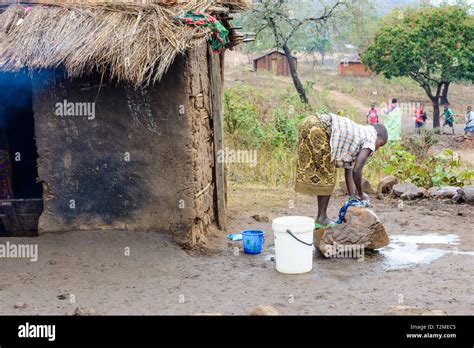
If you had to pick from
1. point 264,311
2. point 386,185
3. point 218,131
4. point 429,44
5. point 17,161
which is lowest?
point 264,311

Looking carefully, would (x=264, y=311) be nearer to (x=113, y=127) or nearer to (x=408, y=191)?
(x=113, y=127)

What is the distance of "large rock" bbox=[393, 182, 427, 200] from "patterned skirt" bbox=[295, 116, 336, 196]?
2.97 m

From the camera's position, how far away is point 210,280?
5.95 m

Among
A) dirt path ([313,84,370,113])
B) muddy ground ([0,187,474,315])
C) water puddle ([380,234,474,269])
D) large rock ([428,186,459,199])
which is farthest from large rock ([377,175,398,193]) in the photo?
dirt path ([313,84,370,113])

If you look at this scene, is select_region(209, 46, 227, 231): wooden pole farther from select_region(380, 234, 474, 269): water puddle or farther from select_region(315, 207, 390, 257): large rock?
select_region(380, 234, 474, 269): water puddle

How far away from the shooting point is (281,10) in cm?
2031

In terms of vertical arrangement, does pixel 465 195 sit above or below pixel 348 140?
below

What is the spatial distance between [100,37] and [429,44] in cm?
1784

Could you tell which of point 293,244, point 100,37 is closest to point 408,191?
point 293,244

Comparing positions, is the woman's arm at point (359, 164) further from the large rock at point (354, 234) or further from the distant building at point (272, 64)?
the distant building at point (272, 64)

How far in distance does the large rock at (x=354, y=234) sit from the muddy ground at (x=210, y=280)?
0.14 metres
